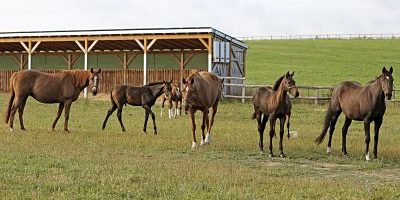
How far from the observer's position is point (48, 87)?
18.2 m

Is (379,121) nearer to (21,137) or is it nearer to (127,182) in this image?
(127,182)

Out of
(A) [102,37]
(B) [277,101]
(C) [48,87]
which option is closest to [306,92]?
(A) [102,37]

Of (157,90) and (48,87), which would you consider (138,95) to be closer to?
(157,90)

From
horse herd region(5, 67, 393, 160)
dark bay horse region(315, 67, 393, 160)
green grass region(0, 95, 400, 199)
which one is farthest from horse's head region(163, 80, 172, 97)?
dark bay horse region(315, 67, 393, 160)

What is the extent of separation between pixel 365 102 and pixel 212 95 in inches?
174

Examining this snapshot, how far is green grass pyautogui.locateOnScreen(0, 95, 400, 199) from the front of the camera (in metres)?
8.54

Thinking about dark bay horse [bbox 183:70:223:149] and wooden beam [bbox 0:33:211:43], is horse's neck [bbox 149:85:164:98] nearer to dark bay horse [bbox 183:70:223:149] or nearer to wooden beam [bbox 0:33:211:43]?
dark bay horse [bbox 183:70:223:149]

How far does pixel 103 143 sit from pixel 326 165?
18.1 ft

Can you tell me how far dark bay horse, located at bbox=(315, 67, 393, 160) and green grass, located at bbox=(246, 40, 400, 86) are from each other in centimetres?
3419

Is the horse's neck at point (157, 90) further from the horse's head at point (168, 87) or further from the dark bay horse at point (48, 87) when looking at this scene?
the dark bay horse at point (48, 87)

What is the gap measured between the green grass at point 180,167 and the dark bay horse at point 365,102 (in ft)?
2.50

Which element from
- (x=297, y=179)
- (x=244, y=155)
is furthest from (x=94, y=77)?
(x=297, y=179)

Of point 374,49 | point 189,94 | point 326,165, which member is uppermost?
point 374,49

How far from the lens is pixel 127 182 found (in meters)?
9.13
